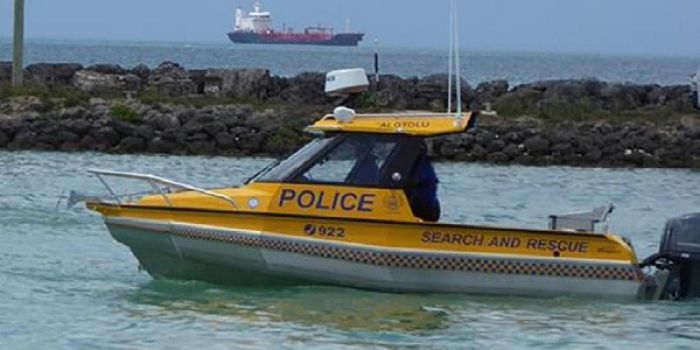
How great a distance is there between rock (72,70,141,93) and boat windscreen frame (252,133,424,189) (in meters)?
24.5

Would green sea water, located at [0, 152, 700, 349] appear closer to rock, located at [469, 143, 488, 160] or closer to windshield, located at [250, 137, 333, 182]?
windshield, located at [250, 137, 333, 182]

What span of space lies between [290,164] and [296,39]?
5614 inches

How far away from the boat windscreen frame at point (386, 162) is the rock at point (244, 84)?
23008 millimetres

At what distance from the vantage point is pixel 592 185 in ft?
96.5

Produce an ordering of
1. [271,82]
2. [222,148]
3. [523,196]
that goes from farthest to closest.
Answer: [271,82]
[222,148]
[523,196]

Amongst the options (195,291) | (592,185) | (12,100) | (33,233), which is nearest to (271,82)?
(12,100)

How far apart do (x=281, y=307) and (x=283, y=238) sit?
0.54 metres

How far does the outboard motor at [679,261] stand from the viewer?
15070 mm

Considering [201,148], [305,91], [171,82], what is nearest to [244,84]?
[305,91]

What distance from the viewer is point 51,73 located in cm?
4312

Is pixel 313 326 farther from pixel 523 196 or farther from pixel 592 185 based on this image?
pixel 592 185

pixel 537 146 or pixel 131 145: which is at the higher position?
pixel 537 146

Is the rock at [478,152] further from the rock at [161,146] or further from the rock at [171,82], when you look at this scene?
the rock at [171,82]

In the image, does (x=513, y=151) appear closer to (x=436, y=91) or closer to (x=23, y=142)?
(x=436, y=91)
